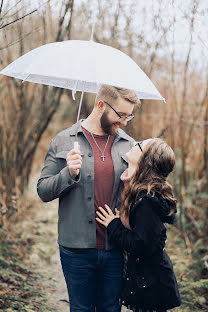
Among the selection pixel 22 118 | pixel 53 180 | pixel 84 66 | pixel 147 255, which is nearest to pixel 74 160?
pixel 53 180

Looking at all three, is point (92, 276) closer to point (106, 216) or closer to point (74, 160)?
point (106, 216)

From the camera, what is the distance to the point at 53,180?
8.04 ft

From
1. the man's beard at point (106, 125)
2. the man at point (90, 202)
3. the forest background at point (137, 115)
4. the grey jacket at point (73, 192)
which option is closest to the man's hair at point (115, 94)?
the man at point (90, 202)

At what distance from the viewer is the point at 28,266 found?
4867mm

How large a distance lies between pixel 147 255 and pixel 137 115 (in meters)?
3.84

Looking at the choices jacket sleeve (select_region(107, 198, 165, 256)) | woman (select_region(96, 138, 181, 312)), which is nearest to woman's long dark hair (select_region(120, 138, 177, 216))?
woman (select_region(96, 138, 181, 312))

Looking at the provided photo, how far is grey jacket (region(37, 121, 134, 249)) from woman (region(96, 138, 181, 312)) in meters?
0.14

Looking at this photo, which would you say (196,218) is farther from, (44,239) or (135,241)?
(135,241)

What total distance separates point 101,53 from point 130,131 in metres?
2.33

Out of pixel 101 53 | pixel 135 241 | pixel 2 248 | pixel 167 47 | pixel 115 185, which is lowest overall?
pixel 2 248

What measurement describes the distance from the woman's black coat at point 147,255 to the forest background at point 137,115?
1688 mm

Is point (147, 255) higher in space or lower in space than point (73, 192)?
lower

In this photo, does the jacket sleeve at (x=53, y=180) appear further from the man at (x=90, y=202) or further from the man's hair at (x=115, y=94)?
the man's hair at (x=115, y=94)

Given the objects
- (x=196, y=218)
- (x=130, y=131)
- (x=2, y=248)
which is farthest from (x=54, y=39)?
(x=196, y=218)
